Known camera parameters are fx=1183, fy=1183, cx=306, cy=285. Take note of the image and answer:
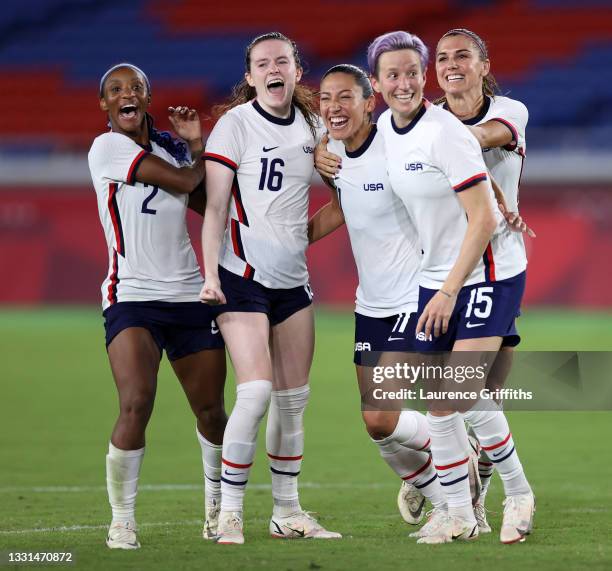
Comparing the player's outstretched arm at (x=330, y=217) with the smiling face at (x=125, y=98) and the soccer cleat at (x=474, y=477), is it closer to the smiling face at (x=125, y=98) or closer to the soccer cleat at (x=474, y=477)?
the smiling face at (x=125, y=98)

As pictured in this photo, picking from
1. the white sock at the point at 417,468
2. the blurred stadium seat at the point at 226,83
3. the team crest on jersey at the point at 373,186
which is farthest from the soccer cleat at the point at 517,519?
the blurred stadium seat at the point at 226,83

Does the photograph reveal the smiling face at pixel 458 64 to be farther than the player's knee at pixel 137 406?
Yes

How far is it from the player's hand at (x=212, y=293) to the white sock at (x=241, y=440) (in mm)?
453

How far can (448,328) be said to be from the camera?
592 centimetres

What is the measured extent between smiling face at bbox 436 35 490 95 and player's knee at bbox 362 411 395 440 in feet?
5.84

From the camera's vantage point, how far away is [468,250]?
223 inches

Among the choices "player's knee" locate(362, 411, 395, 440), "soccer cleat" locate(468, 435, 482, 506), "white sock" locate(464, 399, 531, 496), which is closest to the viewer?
"white sock" locate(464, 399, 531, 496)

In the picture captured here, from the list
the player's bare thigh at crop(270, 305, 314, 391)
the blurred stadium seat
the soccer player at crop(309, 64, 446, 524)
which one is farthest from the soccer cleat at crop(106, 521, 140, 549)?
the blurred stadium seat

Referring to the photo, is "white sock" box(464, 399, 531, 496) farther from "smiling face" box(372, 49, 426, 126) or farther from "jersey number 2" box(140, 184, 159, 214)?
"jersey number 2" box(140, 184, 159, 214)

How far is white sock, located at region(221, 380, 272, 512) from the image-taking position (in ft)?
19.8

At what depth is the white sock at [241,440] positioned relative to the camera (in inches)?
238

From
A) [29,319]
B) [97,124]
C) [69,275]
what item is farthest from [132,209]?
[97,124]

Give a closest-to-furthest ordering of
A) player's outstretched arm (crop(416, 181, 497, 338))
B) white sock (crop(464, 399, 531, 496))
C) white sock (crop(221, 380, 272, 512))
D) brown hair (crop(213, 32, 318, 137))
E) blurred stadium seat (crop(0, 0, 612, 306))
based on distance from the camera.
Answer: player's outstretched arm (crop(416, 181, 497, 338)) < white sock (crop(464, 399, 531, 496)) < white sock (crop(221, 380, 272, 512)) < brown hair (crop(213, 32, 318, 137)) < blurred stadium seat (crop(0, 0, 612, 306))

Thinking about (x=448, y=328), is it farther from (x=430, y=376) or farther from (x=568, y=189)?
(x=568, y=189)
